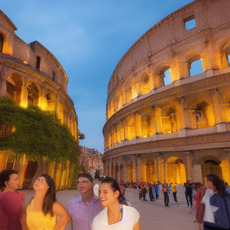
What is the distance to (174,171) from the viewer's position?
19922mm

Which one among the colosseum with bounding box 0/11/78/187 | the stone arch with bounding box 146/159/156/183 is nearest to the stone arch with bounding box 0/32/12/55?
the colosseum with bounding box 0/11/78/187

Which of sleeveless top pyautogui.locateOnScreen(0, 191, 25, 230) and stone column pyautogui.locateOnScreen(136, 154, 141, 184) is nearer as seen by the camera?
sleeveless top pyautogui.locateOnScreen(0, 191, 25, 230)

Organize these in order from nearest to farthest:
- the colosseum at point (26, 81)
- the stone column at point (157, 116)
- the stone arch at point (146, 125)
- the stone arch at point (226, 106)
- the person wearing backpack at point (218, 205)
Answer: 1. the person wearing backpack at point (218, 205)
2. the colosseum at point (26, 81)
3. the stone arch at point (226, 106)
4. the stone column at point (157, 116)
5. the stone arch at point (146, 125)

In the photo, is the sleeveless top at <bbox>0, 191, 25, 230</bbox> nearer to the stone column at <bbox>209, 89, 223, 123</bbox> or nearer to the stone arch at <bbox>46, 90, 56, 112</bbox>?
the stone column at <bbox>209, 89, 223, 123</bbox>

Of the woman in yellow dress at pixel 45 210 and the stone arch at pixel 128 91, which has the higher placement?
the stone arch at pixel 128 91

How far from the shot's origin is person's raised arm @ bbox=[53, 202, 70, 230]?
8.38 feet

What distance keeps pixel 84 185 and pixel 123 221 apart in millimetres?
1074

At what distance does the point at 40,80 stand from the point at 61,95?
3561 millimetres

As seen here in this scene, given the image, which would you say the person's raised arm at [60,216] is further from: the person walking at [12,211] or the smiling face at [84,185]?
the person walking at [12,211]

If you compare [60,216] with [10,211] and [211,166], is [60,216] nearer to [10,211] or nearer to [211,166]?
[10,211]

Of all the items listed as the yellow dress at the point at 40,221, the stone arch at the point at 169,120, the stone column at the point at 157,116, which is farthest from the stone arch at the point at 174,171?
the yellow dress at the point at 40,221

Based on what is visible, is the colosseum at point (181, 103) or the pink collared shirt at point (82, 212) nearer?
the pink collared shirt at point (82, 212)

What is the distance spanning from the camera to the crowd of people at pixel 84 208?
2.05 metres

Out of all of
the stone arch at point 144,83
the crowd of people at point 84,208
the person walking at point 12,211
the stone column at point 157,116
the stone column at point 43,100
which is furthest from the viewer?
the stone arch at point 144,83
